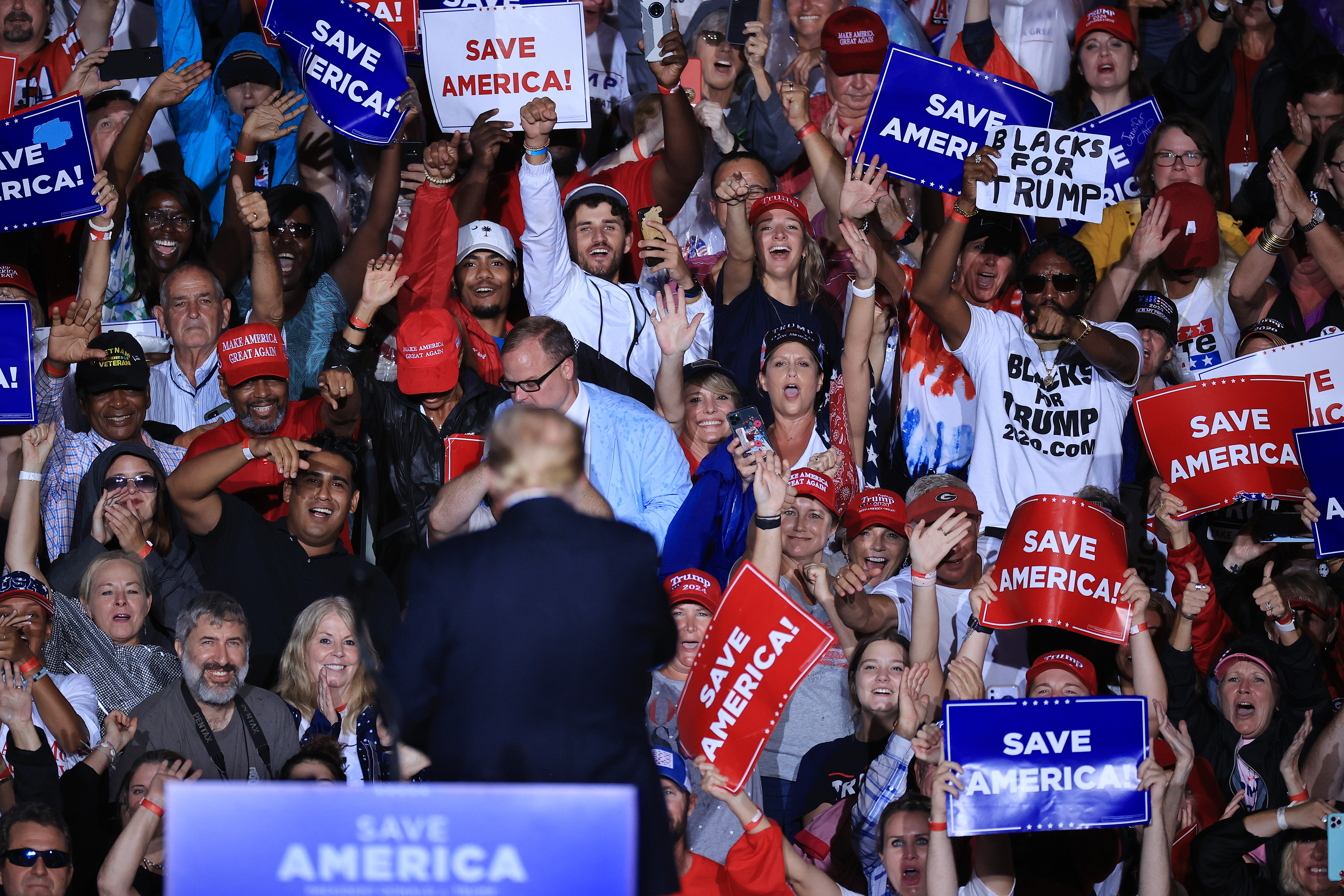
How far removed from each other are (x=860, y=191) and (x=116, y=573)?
10.6ft

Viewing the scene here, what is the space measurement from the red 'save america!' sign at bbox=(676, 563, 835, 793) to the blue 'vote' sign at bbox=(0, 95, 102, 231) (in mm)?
3635

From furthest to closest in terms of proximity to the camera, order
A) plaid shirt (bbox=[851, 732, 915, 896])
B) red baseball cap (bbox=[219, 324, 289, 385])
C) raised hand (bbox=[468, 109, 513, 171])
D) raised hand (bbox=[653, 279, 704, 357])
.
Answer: raised hand (bbox=[468, 109, 513, 171]), red baseball cap (bbox=[219, 324, 289, 385]), raised hand (bbox=[653, 279, 704, 357]), plaid shirt (bbox=[851, 732, 915, 896])

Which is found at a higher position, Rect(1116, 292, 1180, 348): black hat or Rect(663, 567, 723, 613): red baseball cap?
Rect(1116, 292, 1180, 348): black hat

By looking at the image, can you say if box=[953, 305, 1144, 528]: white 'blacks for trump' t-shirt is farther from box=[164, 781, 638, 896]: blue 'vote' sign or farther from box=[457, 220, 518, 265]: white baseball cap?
box=[164, 781, 638, 896]: blue 'vote' sign

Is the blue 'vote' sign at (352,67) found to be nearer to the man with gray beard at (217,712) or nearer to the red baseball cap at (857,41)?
the red baseball cap at (857,41)

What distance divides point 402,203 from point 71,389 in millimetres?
1689

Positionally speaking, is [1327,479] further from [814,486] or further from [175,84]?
[175,84]

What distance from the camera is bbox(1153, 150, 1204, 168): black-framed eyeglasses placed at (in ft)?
23.6

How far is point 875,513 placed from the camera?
6242 millimetres

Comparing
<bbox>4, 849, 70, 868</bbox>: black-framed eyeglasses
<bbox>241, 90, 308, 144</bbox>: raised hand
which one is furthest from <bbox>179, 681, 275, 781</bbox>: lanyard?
<bbox>241, 90, 308, 144</bbox>: raised hand

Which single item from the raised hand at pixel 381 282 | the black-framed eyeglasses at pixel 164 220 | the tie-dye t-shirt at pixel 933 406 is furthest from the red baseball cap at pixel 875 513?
the black-framed eyeglasses at pixel 164 220

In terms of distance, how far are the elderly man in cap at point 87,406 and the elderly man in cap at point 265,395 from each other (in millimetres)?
263

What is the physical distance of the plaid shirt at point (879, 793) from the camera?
536 cm

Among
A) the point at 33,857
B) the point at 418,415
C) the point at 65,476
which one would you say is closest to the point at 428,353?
the point at 418,415
